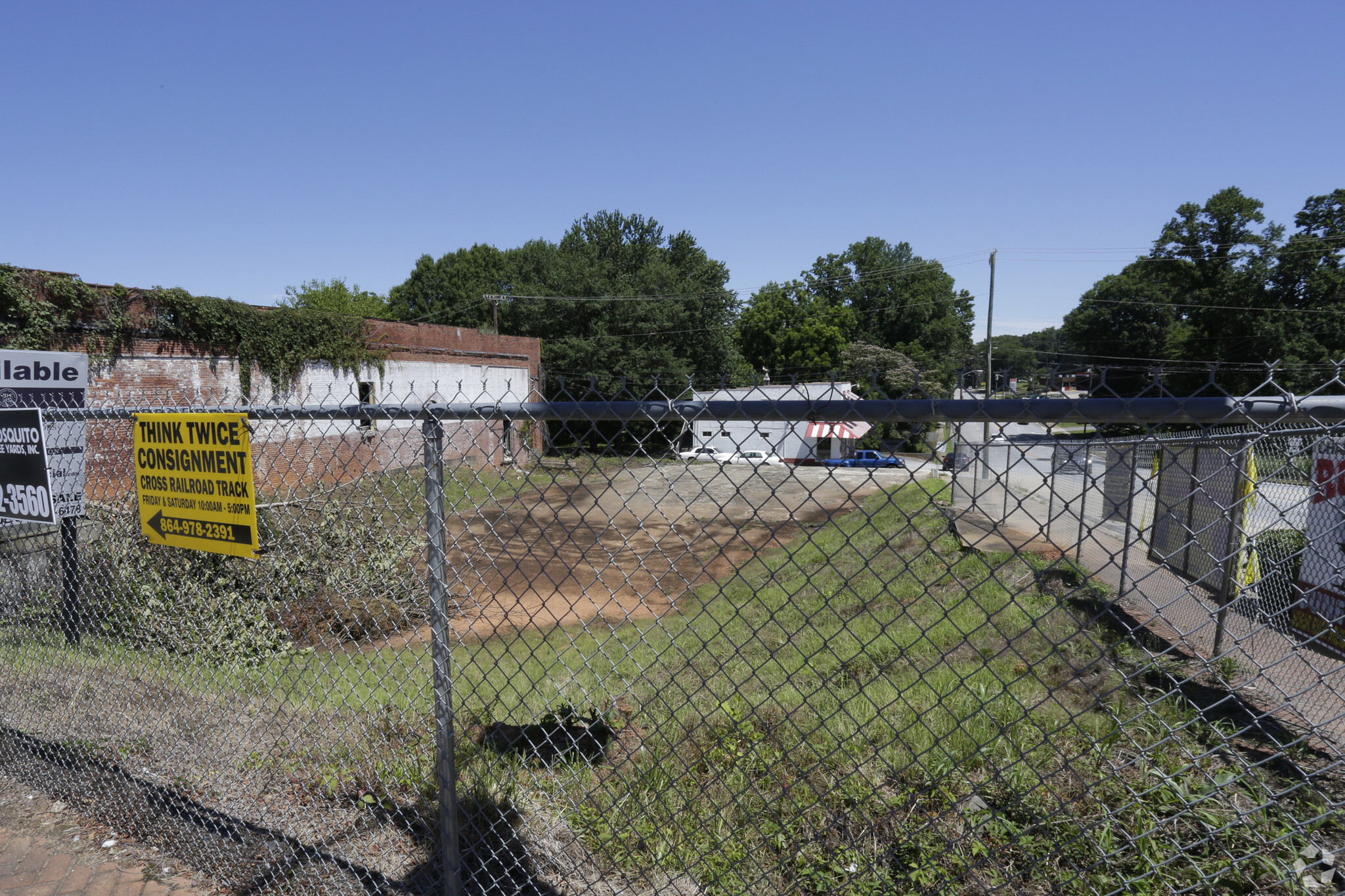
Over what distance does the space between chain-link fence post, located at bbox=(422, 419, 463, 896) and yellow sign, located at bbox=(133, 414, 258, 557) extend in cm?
80

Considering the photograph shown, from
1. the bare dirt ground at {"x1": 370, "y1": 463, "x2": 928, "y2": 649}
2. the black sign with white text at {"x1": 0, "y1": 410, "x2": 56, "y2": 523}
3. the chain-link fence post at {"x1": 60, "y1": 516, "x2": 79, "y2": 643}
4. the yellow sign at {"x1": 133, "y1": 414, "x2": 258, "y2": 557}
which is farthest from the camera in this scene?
the bare dirt ground at {"x1": 370, "y1": 463, "x2": 928, "y2": 649}

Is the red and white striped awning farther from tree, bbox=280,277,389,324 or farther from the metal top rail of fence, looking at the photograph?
tree, bbox=280,277,389,324

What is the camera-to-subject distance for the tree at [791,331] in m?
53.6

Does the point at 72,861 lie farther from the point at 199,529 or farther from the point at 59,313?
the point at 59,313

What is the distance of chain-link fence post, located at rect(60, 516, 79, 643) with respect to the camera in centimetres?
482

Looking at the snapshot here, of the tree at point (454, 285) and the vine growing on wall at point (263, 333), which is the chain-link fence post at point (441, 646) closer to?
the vine growing on wall at point (263, 333)

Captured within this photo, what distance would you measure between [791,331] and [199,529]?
176 feet

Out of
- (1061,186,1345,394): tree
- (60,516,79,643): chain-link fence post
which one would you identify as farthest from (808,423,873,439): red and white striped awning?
(1061,186,1345,394): tree

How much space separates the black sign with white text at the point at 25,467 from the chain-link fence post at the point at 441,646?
2393 millimetres

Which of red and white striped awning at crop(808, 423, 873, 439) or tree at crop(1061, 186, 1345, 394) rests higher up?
tree at crop(1061, 186, 1345, 394)

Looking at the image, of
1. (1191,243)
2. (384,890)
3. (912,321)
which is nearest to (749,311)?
(912,321)

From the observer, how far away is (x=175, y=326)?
16.0m

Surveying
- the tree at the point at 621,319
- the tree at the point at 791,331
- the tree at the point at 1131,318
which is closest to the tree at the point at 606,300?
the tree at the point at 621,319

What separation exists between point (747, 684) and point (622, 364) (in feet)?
115
